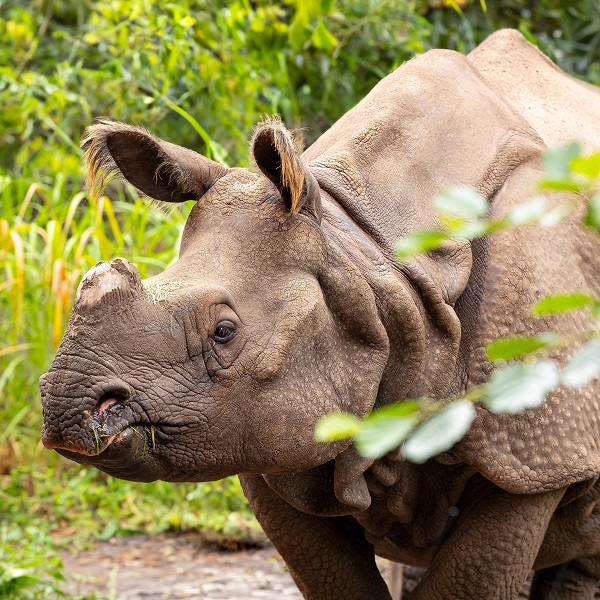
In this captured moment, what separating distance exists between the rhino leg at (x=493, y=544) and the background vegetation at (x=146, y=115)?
2.53m

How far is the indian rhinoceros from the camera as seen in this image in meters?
2.74

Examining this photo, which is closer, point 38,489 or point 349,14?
point 38,489

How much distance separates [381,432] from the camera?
3.18 ft

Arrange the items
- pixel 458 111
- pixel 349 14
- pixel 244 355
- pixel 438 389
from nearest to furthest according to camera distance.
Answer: pixel 244 355 → pixel 438 389 → pixel 458 111 → pixel 349 14

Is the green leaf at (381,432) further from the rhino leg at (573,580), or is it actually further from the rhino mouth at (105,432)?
the rhino leg at (573,580)

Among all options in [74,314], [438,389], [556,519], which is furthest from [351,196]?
[556,519]

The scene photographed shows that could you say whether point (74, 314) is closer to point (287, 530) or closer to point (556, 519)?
Answer: point (287, 530)

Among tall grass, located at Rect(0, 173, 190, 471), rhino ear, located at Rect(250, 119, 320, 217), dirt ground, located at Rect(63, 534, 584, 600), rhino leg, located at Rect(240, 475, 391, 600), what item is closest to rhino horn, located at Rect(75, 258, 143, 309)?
rhino ear, located at Rect(250, 119, 320, 217)

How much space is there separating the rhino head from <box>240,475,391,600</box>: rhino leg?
0.68 m

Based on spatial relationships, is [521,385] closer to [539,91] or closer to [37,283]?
[539,91]

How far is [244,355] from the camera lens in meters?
2.86

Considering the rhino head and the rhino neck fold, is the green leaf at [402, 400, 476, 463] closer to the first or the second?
the rhino head

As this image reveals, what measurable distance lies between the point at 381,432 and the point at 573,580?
3.26 metres

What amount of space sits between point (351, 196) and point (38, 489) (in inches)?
163
